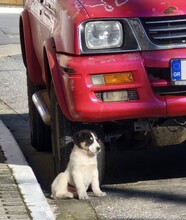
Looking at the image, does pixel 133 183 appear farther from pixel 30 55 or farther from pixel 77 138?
pixel 30 55

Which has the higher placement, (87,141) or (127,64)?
(127,64)

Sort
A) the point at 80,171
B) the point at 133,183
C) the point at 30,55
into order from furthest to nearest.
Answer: the point at 30,55, the point at 133,183, the point at 80,171

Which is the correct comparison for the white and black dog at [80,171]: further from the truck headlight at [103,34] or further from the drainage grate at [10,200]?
the truck headlight at [103,34]

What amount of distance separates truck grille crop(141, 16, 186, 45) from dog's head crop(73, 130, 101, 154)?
0.74 m

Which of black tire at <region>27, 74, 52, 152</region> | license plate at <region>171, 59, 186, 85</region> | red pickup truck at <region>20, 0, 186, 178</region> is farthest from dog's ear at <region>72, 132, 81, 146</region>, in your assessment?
black tire at <region>27, 74, 52, 152</region>

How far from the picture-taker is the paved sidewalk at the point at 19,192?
5.77 m

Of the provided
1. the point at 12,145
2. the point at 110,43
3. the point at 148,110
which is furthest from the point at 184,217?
the point at 12,145

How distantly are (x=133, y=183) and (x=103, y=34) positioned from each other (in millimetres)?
1270

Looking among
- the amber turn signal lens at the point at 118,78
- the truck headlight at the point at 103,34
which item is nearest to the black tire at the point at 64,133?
the amber turn signal lens at the point at 118,78

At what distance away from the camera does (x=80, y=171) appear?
6.32m

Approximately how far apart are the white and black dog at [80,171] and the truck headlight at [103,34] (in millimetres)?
598

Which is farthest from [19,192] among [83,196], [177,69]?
[177,69]

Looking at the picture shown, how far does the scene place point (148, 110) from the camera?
6043 mm

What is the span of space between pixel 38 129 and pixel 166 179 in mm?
1658
